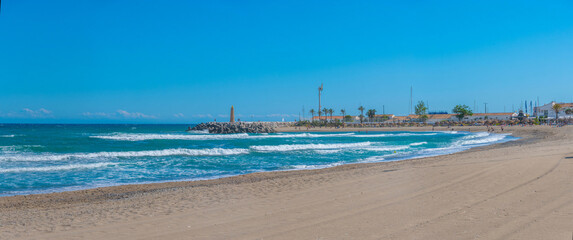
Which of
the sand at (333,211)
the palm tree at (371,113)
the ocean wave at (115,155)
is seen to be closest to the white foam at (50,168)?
the ocean wave at (115,155)

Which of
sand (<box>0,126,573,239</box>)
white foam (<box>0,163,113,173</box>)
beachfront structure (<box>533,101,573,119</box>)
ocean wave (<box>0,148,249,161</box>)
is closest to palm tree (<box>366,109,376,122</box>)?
beachfront structure (<box>533,101,573,119</box>)

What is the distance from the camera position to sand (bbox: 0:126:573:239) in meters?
4.58

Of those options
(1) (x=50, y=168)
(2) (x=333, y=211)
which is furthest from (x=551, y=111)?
(1) (x=50, y=168)

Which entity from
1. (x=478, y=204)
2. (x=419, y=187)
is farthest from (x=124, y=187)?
(x=478, y=204)

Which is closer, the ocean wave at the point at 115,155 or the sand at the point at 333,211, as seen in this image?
the sand at the point at 333,211

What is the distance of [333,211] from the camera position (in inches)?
228

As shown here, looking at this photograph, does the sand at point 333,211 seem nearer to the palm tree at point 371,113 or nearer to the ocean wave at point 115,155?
the ocean wave at point 115,155

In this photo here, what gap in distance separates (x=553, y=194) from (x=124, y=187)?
10.7 meters

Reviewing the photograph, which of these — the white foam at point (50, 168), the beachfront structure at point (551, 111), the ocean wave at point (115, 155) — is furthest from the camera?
the beachfront structure at point (551, 111)

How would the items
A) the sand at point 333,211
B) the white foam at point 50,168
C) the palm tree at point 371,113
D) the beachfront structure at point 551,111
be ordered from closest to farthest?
1. the sand at point 333,211
2. the white foam at point 50,168
3. the beachfront structure at point 551,111
4. the palm tree at point 371,113

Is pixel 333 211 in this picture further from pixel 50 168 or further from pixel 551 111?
pixel 551 111

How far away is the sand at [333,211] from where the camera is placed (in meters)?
4.58

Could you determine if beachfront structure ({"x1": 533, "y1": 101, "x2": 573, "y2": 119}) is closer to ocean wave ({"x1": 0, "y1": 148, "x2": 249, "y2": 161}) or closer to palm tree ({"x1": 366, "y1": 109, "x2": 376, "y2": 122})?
palm tree ({"x1": 366, "y1": 109, "x2": 376, "y2": 122})

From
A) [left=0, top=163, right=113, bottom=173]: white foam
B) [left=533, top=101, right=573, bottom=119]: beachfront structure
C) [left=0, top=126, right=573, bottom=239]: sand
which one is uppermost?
[left=533, top=101, right=573, bottom=119]: beachfront structure
